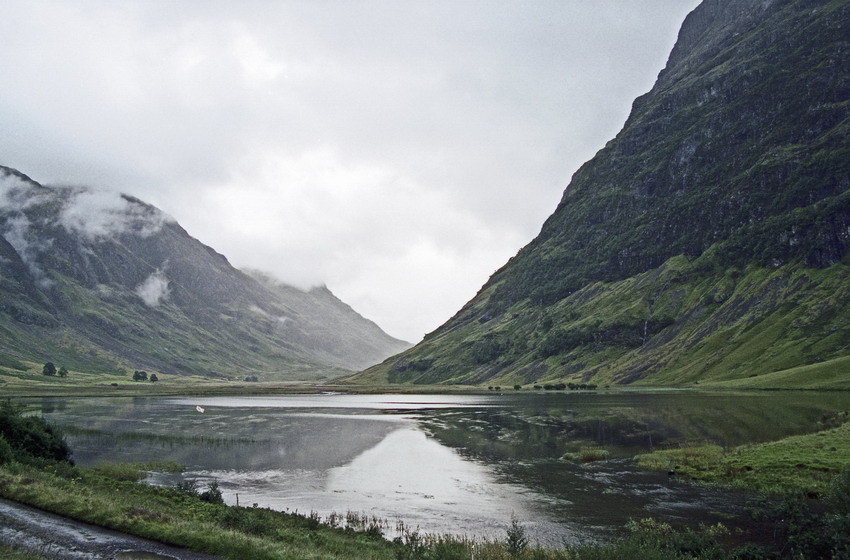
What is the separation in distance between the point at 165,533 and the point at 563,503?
1176 inches

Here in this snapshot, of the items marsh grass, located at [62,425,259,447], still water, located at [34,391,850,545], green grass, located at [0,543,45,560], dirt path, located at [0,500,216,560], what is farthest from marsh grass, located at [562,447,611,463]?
green grass, located at [0,543,45,560]

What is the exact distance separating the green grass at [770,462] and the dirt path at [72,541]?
44.0 m

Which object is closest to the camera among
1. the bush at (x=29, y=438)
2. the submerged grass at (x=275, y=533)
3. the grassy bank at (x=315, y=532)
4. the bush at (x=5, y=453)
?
the submerged grass at (x=275, y=533)

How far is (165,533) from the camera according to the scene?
89.3 feet

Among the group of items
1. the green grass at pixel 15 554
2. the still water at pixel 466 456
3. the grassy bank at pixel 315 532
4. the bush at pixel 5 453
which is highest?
the bush at pixel 5 453

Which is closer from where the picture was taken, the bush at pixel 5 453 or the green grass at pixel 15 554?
the green grass at pixel 15 554

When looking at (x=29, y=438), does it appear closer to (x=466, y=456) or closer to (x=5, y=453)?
(x=5, y=453)

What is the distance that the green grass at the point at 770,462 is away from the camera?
44.6 metres

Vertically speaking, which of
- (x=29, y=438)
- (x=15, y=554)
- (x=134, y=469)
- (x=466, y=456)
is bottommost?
(x=466, y=456)

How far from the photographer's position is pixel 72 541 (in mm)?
25609

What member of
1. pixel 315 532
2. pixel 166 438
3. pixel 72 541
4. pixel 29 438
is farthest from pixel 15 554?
pixel 166 438

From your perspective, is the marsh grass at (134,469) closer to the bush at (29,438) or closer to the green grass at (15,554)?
the bush at (29,438)

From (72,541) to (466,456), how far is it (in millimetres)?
50473

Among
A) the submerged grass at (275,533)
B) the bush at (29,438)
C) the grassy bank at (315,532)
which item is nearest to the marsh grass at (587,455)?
the grassy bank at (315,532)
